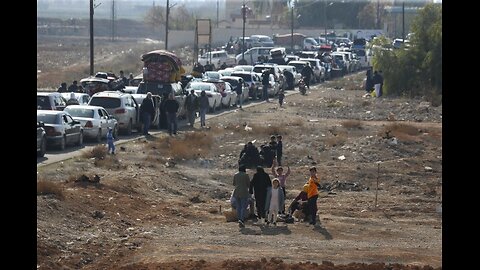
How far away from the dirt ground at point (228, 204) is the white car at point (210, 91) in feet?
12.1

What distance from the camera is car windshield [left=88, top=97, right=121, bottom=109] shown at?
37562 mm

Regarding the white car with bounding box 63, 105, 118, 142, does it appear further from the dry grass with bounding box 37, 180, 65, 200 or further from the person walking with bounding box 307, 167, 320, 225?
the person walking with bounding box 307, 167, 320, 225

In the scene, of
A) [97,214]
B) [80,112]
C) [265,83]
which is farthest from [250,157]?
[265,83]

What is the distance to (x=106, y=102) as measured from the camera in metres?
37.7

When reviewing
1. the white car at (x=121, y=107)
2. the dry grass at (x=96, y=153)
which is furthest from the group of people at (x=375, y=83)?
the dry grass at (x=96, y=153)

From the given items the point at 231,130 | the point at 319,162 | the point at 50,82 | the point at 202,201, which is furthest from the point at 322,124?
the point at 50,82

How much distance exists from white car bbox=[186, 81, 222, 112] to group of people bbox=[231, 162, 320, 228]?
24.4 meters

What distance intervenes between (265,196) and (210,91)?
84.6 feet

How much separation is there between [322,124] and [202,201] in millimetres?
17824

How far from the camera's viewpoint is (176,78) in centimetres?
4659

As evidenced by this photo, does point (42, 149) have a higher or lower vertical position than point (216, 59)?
lower

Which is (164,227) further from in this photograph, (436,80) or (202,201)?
(436,80)

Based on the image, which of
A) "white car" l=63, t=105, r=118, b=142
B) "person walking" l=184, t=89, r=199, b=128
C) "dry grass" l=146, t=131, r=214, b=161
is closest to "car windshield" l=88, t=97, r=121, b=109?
"dry grass" l=146, t=131, r=214, b=161

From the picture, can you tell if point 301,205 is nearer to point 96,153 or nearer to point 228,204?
point 228,204
